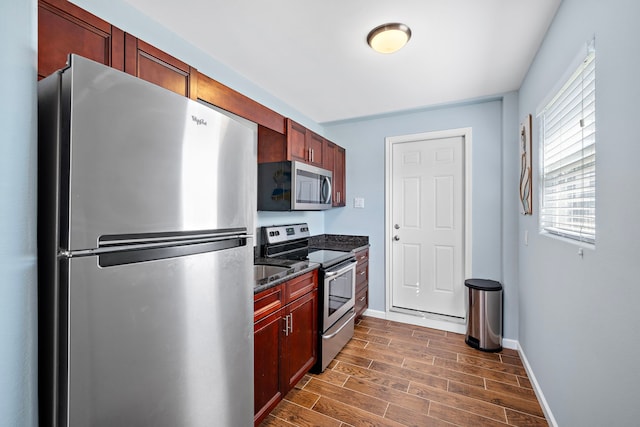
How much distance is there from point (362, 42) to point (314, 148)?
48.5 inches

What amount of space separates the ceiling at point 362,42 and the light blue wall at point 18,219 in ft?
3.30

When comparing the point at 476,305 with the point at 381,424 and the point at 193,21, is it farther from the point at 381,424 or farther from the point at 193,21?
the point at 193,21

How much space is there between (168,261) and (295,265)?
125 centimetres

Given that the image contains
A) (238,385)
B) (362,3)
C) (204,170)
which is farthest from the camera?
(362,3)

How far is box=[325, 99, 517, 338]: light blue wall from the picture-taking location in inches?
116

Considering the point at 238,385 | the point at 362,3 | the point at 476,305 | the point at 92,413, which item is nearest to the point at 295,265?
the point at 238,385

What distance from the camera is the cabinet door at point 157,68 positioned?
1.36m

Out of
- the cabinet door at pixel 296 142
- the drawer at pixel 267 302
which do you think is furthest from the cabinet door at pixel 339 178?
the drawer at pixel 267 302

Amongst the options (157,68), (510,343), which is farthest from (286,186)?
(510,343)

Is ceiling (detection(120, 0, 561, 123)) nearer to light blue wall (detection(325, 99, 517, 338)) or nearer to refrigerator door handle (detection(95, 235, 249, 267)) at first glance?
light blue wall (detection(325, 99, 517, 338))

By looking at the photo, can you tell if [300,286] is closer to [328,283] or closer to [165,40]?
[328,283]

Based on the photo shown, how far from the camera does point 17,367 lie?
764 mm

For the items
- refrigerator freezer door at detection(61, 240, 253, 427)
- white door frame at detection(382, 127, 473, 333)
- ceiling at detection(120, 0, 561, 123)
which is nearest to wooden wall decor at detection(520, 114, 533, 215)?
ceiling at detection(120, 0, 561, 123)

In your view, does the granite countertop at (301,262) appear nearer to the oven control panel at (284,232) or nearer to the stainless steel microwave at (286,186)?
the oven control panel at (284,232)
